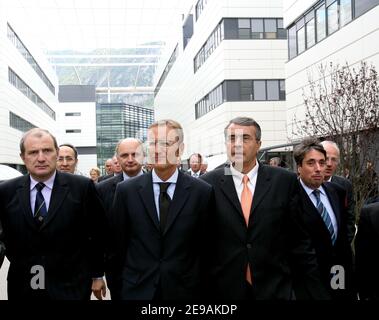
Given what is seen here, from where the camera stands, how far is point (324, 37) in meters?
22.9

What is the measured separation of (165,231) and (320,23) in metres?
Answer: 21.3

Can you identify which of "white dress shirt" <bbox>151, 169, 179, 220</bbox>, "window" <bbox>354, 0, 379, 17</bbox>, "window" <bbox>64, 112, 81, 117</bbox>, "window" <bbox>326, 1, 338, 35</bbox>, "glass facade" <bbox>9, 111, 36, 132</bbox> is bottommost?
"white dress shirt" <bbox>151, 169, 179, 220</bbox>

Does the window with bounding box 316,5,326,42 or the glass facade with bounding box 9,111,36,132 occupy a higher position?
the window with bounding box 316,5,326,42

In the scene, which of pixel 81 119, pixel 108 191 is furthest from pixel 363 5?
pixel 81 119

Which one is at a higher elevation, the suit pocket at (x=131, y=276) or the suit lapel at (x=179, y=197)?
the suit lapel at (x=179, y=197)

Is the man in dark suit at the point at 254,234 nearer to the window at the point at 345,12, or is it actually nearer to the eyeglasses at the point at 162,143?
the eyeglasses at the point at 162,143

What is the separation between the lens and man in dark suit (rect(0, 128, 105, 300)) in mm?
3961

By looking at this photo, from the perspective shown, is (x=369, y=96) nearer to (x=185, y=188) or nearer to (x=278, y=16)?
(x=185, y=188)

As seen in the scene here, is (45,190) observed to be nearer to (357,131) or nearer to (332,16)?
(357,131)

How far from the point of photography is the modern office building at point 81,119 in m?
104

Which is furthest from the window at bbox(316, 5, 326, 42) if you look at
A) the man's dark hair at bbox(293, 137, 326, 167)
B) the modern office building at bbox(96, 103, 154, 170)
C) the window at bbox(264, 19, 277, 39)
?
the modern office building at bbox(96, 103, 154, 170)

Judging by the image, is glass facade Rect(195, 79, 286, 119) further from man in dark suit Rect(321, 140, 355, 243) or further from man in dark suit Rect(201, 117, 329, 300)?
man in dark suit Rect(201, 117, 329, 300)

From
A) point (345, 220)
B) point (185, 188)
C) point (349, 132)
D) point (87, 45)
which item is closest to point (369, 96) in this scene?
point (349, 132)

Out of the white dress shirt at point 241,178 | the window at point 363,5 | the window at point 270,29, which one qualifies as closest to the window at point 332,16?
the window at point 363,5
